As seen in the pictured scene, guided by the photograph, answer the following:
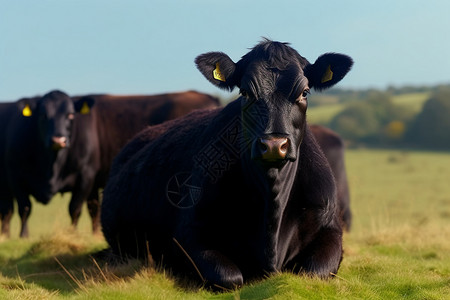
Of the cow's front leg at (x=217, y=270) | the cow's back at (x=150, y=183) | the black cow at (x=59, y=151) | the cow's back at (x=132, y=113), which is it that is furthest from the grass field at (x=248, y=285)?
the cow's back at (x=132, y=113)

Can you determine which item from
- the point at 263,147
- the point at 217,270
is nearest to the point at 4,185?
the point at 217,270

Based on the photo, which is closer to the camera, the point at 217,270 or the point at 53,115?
the point at 217,270

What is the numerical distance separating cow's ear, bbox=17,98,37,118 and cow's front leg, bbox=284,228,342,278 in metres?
8.87

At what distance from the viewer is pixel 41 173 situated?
1365 centimetres

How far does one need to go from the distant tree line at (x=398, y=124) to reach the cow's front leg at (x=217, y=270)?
68.4 meters

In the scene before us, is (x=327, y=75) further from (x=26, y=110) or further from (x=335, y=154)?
(x=26, y=110)

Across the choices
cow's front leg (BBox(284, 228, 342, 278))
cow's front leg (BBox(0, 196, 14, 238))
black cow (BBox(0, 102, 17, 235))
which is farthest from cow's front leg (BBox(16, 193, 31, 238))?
cow's front leg (BBox(284, 228, 342, 278))

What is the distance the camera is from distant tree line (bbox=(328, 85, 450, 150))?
79.8 meters

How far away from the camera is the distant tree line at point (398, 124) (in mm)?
79812

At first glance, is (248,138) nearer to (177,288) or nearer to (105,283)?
(177,288)

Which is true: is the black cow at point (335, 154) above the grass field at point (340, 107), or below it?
above

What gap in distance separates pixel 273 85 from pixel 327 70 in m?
0.69

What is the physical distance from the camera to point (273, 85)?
19.0 feet

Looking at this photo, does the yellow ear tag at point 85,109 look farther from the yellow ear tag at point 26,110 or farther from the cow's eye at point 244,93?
the cow's eye at point 244,93
